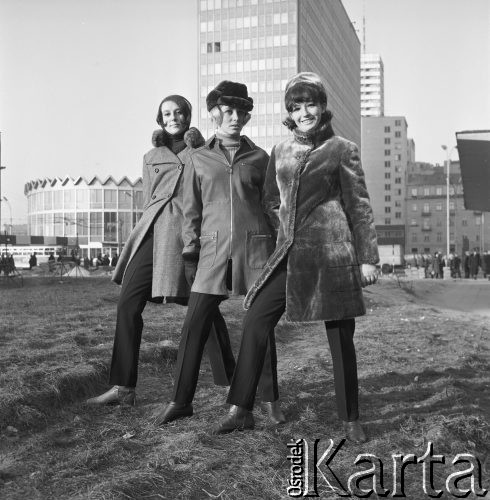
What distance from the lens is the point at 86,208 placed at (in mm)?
112438

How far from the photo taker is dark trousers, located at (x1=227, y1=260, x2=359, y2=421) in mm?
3396

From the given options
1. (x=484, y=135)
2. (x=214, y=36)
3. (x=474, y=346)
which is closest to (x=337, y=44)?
(x=214, y=36)

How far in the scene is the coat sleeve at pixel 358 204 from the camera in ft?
11.1

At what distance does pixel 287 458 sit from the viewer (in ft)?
9.65

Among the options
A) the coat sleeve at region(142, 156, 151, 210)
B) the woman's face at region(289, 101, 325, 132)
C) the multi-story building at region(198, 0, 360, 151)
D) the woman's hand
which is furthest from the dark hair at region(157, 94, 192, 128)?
the multi-story building at region(198, 0, 360, 151)

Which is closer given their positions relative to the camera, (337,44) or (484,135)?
(484,135)

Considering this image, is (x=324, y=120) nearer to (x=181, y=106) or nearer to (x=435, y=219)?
(x=181, y=106)

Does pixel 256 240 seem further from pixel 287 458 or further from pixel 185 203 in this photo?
pixel 287 458

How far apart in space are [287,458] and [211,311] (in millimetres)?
1014

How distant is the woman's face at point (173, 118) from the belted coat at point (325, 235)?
3.32ft

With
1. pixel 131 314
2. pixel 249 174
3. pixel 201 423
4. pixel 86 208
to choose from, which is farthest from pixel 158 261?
pixel 86 208

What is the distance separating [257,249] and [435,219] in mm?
126299

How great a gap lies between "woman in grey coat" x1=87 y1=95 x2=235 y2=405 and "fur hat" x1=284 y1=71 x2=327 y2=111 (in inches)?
29.3

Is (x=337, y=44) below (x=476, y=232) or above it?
above
